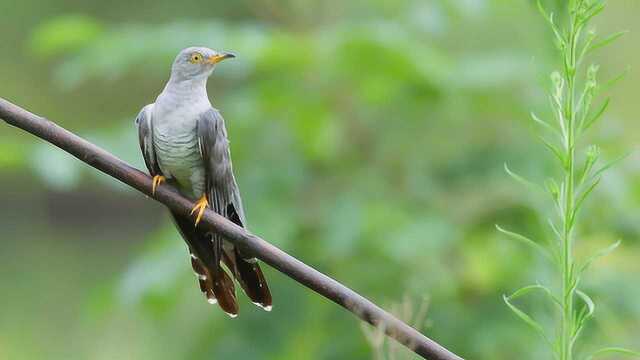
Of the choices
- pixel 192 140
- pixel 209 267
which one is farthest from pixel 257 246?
pixel 192 140

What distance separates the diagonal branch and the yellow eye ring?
961 millimetres

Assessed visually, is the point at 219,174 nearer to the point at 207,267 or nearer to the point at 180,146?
the point at 180,146

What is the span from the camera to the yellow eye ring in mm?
2375

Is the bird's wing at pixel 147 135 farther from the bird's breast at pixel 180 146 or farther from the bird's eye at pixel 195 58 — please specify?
the bird's eye at pixel 195 58

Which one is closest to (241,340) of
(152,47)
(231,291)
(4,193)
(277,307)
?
(277,307)

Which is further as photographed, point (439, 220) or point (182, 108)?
point (439, 220)

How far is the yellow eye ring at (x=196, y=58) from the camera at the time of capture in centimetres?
238

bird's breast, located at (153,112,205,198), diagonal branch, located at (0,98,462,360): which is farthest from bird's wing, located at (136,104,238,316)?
diagonal branch, located at (0,98,462,360)

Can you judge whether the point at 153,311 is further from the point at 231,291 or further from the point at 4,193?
the point at 4,193

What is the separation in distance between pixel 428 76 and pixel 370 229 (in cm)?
53

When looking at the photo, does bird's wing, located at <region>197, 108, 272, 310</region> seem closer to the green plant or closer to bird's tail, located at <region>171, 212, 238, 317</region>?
bird's tail, located at <region>171, 212, 238, 317</region>

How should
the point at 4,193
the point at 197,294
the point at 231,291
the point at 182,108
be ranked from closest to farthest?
the point at 231,291
the point at 182,108
the point at 197,294
the point at 4,193

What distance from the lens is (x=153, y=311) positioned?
11.9ft

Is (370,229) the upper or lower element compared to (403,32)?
lower
